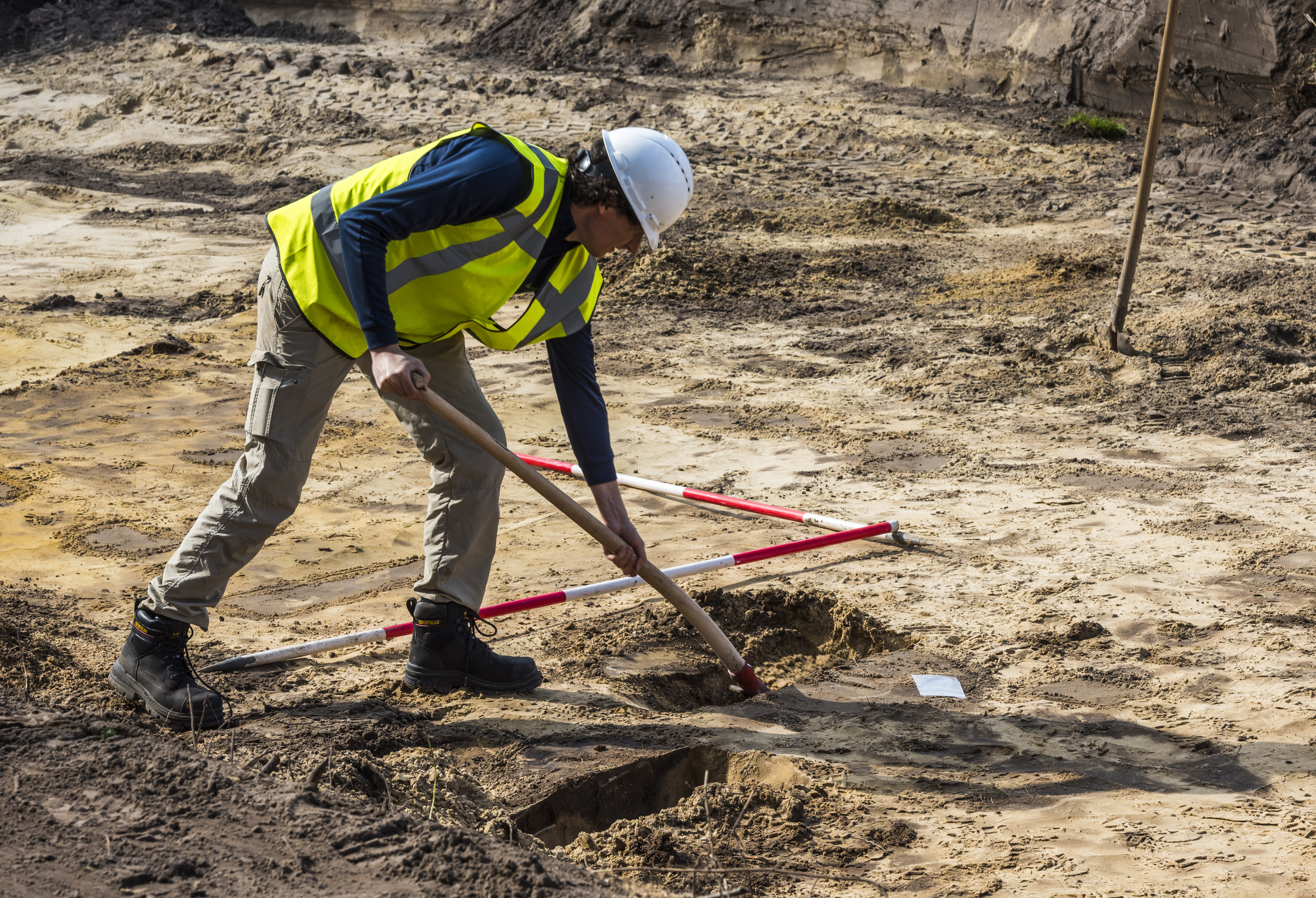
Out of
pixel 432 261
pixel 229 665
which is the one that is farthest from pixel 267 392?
pixel 229 665

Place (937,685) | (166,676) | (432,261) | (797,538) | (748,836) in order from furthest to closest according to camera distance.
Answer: (797,538) → (937,685) → (166,676) → (432,261) → (748,836)

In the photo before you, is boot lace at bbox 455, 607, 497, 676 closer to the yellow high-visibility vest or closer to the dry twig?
the dry twig

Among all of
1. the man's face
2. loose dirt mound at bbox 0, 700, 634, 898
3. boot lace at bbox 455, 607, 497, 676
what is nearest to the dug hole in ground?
loose dirt mound at bbox 0, 700, 634, 898

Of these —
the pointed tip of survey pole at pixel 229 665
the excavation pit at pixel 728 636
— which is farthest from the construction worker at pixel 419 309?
the excavation pit at pixel 728 636

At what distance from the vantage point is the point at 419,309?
306cm

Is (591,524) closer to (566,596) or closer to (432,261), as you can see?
(432,261)

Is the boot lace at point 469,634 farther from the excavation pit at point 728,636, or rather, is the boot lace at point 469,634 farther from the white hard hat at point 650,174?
the white hard hat at point 650,174

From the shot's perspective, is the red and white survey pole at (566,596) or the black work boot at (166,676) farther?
the red and white survey pole at (566,596)

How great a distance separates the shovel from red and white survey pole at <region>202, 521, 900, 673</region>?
3159 mm

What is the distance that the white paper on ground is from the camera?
367 cm

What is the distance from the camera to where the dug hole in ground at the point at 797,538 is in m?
2.70

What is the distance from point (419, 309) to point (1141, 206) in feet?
18.4

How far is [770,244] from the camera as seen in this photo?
1020 centimetres

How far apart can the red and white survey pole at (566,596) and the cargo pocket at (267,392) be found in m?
0.94
